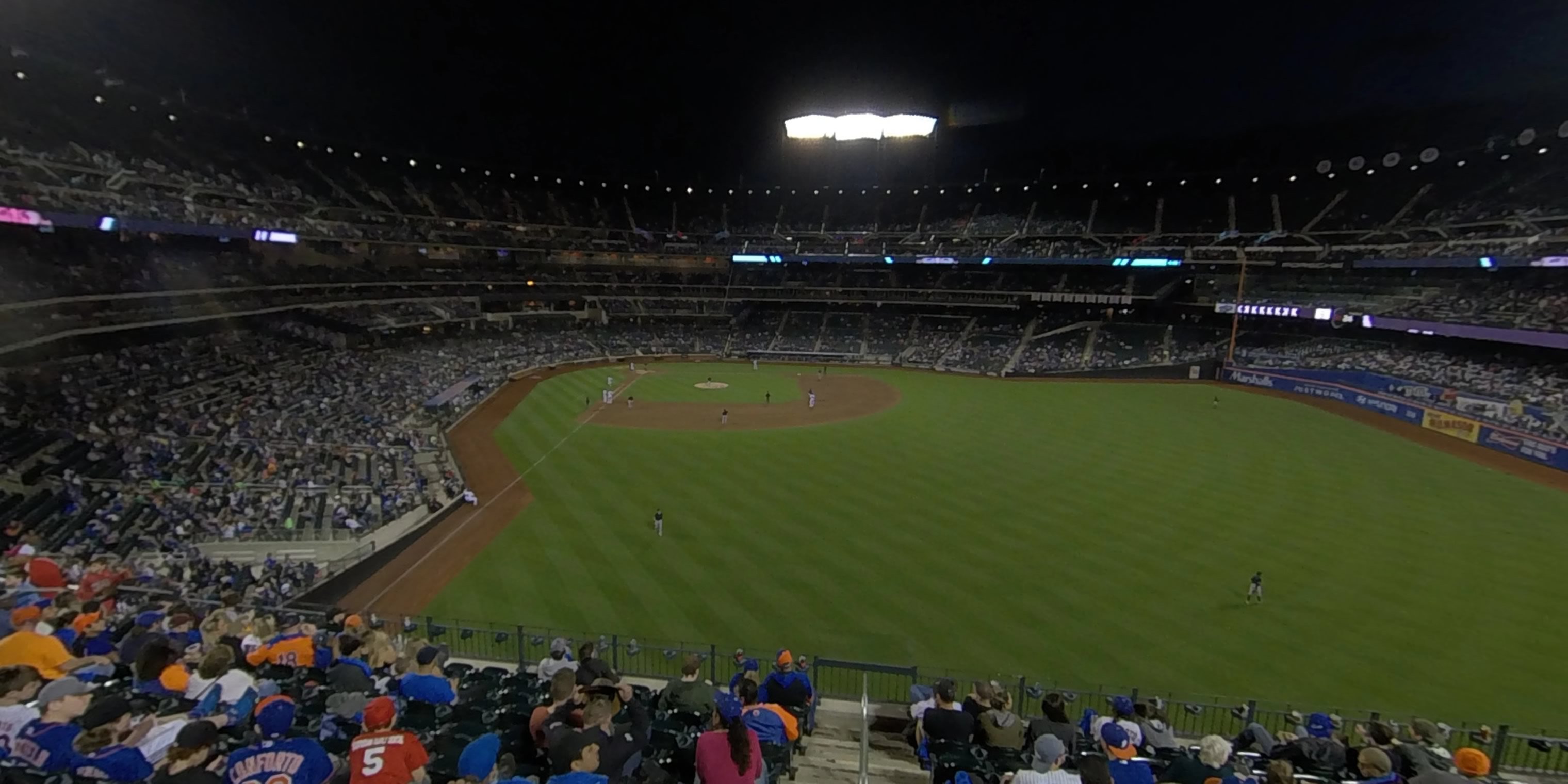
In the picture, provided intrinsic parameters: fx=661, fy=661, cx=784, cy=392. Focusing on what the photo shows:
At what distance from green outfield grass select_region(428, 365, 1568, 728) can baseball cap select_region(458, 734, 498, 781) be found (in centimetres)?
1004

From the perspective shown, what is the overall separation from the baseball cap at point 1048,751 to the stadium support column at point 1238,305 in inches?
2111

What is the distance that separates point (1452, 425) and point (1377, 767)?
38716 millimetres

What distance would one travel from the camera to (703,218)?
2997 inches

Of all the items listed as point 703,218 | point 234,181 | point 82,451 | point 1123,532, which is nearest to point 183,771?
point 1123,532

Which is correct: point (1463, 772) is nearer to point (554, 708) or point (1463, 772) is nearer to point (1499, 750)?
point (1499, 750)

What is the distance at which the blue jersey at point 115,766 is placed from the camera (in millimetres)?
4629

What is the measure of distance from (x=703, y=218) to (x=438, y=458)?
54.0 metres

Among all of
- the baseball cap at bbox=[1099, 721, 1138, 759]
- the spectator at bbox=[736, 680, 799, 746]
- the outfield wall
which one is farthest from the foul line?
the outfield wall

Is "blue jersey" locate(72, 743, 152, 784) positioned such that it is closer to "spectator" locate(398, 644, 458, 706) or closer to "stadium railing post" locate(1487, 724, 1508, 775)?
"spectator" locate(398, 644, 458, 706)

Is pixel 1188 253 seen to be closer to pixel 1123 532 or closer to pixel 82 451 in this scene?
pixel 1123 532

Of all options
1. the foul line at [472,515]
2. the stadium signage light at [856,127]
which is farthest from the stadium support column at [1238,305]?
the foul line at [472,515]

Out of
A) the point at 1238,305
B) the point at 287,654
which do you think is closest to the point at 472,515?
the point at 287,654

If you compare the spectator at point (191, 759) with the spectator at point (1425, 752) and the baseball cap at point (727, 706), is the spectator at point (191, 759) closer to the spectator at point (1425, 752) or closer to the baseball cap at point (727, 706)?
the baseball cap at point (727, 706)

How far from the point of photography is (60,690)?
18.0ft
